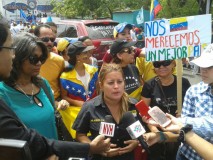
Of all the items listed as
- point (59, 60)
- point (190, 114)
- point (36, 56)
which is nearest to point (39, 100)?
point (36, 56)

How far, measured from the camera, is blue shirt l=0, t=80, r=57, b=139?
240 centimetres

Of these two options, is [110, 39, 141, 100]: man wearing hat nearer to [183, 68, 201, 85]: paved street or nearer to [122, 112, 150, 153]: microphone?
[122, 112, 150, 153]: microphone

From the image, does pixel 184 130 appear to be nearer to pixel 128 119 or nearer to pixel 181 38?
pixel 128 119

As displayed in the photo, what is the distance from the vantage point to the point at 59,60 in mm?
4305

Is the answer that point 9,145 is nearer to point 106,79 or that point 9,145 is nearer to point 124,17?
point 106,79

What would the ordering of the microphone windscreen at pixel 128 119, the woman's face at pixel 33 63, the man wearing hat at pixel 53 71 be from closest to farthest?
the woman's face at pixel 33 63 → the microphone windscreen at pixel 128 119 → the man wearing hat at pixel 53 71

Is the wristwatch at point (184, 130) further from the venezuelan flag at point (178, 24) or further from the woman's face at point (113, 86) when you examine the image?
the venezuelan flag at point (178, 24)

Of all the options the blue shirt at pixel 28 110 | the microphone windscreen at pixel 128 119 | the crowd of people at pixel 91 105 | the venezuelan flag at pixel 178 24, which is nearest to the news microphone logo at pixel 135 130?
the crowd of people at pixel 91 105

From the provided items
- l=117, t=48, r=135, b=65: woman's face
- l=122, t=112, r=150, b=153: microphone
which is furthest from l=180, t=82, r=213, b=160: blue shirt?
l=117, t=48, r=135, b=65: woman's face

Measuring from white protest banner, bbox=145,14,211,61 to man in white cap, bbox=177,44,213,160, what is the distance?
3.69 feet

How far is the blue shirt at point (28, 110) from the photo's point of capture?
7.87ft

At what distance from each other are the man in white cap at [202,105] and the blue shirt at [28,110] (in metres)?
1.03

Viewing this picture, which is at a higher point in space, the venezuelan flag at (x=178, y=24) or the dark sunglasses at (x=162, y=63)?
the venezuelan flag at (x=178, y=24)

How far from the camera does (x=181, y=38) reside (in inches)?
148
